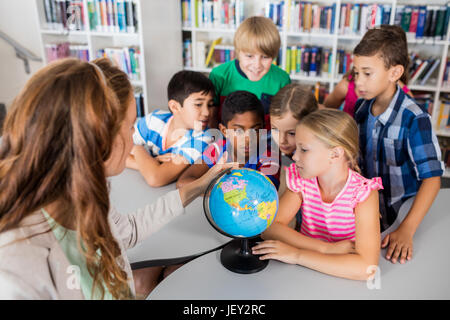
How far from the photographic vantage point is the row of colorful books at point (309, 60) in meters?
3.81

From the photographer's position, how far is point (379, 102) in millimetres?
1846

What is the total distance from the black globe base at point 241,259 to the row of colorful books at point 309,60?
2.93m

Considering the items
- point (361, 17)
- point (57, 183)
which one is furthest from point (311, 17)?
point (57, 183)

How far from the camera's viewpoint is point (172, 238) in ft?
4.63

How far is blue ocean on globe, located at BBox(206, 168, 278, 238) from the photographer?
1.15m

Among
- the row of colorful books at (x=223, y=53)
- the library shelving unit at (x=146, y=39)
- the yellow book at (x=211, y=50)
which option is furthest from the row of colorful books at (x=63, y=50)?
the row of colorful books at (x=223, y=53)

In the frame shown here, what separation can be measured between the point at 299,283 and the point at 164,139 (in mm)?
1152

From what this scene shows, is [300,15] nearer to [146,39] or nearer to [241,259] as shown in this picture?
[146,39]

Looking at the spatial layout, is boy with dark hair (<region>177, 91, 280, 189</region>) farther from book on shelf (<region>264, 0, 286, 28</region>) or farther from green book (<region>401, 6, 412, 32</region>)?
green book (<region>401, 6, 412, 32</region>)

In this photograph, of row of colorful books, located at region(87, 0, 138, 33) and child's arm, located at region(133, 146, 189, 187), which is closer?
child's arm, located at region(133, 146, 189, 187)

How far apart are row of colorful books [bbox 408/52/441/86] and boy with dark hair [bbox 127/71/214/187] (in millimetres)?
2459

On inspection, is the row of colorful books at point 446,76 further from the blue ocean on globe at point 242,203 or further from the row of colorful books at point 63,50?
the row of colorful books at point 63,50

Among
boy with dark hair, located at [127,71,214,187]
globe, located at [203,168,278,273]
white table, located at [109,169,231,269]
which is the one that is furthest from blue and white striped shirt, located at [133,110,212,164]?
globe, located at [203,168,278,273]

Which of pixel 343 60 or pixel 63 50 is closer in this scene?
pixel 343 60
